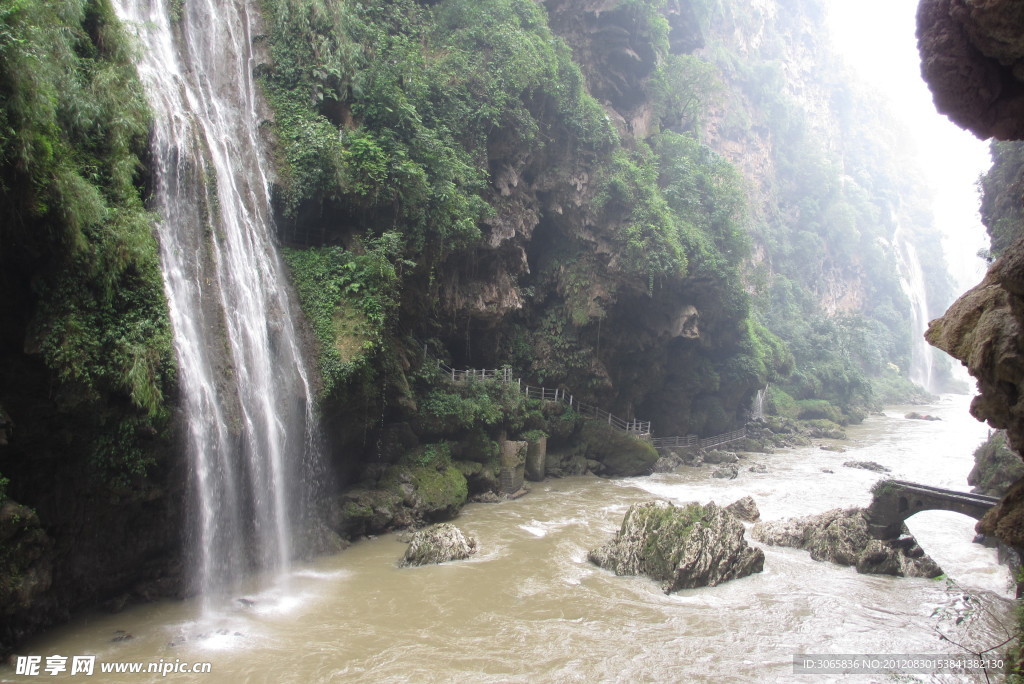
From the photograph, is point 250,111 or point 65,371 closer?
point 65,371

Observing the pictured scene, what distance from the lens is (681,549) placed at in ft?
42.0

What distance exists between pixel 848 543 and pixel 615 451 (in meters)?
11.3

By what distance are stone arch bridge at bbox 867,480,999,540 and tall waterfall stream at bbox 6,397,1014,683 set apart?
1.62 meters

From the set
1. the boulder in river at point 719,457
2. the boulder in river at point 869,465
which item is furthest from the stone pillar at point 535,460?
the boulder in river at point 869,465

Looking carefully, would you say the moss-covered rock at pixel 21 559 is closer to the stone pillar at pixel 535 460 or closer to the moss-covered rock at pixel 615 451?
the stone pillar at pixel 535 460

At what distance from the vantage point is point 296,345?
14.2 m

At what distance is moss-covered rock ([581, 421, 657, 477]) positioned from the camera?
81.3ft

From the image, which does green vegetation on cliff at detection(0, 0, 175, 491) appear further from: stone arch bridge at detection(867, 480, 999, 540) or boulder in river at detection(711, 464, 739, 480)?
boulder in river at detection(711, 464, 739, 480)

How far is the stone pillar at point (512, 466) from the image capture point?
20203mm

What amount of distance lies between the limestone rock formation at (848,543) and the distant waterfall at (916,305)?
68670mm

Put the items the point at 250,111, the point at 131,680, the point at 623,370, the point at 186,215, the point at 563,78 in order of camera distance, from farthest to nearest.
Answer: the point at 623,370 → the point at 563,78 → the point at 250,111 → the point at 186,215 → the point at 131,680

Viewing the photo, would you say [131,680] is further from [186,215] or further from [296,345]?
[186,215]

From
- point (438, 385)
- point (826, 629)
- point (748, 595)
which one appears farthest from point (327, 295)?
point (826, 629)

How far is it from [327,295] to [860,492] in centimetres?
2091
